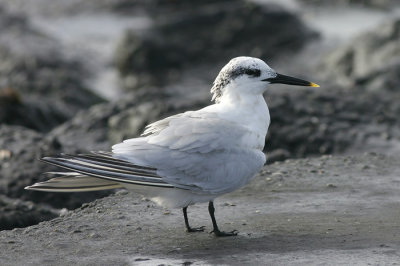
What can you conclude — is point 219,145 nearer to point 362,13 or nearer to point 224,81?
point 224,81

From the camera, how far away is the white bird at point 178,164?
5.53 m

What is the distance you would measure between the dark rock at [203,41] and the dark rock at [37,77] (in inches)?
45.8

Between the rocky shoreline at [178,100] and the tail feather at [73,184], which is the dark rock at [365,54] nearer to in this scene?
Answer: the rocky shoreline at [178,100]

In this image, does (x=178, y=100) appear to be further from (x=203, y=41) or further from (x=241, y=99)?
(x=203, y=41)

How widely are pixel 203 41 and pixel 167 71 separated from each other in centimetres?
100

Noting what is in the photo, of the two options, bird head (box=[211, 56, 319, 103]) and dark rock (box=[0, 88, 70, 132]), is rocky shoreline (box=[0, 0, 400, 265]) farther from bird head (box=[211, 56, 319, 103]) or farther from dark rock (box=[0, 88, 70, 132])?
bird head (box=[211, 56, 319, 103])

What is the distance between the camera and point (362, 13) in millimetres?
18156

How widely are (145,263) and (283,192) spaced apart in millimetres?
1982

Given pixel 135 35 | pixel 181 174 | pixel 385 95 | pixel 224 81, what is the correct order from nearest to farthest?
pixel 181 174 → pixel 224 81 → pixel 385 95 → pixel 135 35

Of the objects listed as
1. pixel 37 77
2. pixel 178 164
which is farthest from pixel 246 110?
pixel 37 77

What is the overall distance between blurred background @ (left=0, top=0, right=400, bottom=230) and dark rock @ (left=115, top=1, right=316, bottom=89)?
2 cm

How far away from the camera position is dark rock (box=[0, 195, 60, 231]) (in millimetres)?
6871

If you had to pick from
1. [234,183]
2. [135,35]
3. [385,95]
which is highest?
[135,35]

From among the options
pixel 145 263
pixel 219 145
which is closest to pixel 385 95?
pixel 219 145
